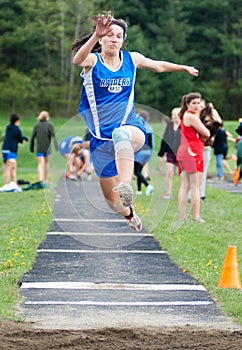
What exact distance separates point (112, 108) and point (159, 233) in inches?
236

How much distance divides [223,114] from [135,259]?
63.8 m

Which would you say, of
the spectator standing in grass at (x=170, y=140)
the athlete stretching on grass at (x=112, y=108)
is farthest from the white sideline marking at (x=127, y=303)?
the spectator standing in grass at (x=170, y=140)

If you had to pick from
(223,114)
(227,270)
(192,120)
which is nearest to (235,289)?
(227,270)

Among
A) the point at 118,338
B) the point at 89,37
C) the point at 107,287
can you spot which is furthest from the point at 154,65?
the point at 118,338

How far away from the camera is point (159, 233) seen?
1384 cm

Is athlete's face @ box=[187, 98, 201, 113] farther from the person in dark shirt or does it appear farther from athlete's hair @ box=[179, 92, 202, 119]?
the person in dark shirt

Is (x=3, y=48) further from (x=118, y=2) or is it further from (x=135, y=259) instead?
(x=135, y=259)

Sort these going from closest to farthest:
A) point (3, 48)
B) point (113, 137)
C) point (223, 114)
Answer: point (113, 137), point (3, 48), point (223, 114)

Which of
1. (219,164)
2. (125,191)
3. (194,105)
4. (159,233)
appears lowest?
(219,164)

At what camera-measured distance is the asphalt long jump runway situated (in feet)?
25.5

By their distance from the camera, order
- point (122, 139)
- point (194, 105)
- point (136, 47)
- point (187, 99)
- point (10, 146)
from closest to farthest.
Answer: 1. point (122, 139)
2. point (194, 105)
3. point (187, 99)
4. point (10, 146)
5. point (136, 47)

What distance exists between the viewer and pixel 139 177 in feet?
63.3

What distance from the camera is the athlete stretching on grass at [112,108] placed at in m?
7.91

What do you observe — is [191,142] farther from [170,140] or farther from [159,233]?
[159,233]
